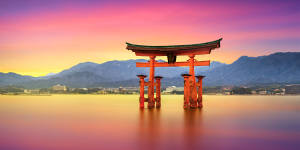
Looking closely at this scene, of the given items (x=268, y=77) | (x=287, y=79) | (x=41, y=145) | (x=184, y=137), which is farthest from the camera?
(x=268, y=77)

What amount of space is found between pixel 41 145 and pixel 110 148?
8.63 feet

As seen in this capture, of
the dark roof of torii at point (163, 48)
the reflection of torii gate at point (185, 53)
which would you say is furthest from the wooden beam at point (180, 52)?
the dark roof of torii at point (163, 48)

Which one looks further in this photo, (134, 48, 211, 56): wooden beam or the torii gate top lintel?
(134, 48, 211, 56): wooden beam

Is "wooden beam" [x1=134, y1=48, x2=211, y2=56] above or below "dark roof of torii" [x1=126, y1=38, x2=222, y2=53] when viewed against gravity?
below

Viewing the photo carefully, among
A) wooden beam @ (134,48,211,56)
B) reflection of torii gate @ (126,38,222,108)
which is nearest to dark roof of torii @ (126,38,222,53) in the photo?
reflection of torii gate @ (126,38,222,108)

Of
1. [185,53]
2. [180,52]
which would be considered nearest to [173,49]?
[180,52]

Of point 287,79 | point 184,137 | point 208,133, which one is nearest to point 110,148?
point 184,137

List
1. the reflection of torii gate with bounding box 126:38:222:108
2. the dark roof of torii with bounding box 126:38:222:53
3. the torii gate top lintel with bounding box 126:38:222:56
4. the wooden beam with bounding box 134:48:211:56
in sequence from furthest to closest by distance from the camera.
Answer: the wooden beam with bounding box 134:48:211:56 < the reflection of torii gate with bounding box 126:38:222:108 < the dark roof of torii with bounding box 126:38:222:53 < the torii gate top lintel with bounding box 126:38:222:56

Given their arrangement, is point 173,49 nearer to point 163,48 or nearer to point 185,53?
point 163,48

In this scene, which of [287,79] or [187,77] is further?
[287,79]

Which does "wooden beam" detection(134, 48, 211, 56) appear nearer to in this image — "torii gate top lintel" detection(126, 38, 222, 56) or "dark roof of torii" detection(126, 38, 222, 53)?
"torii gate top lintel" detection(126, 38, 222, 56)

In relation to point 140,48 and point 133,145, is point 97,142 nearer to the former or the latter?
point 133,145

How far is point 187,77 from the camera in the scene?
20.4m

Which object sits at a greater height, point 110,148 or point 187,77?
point 187,77
